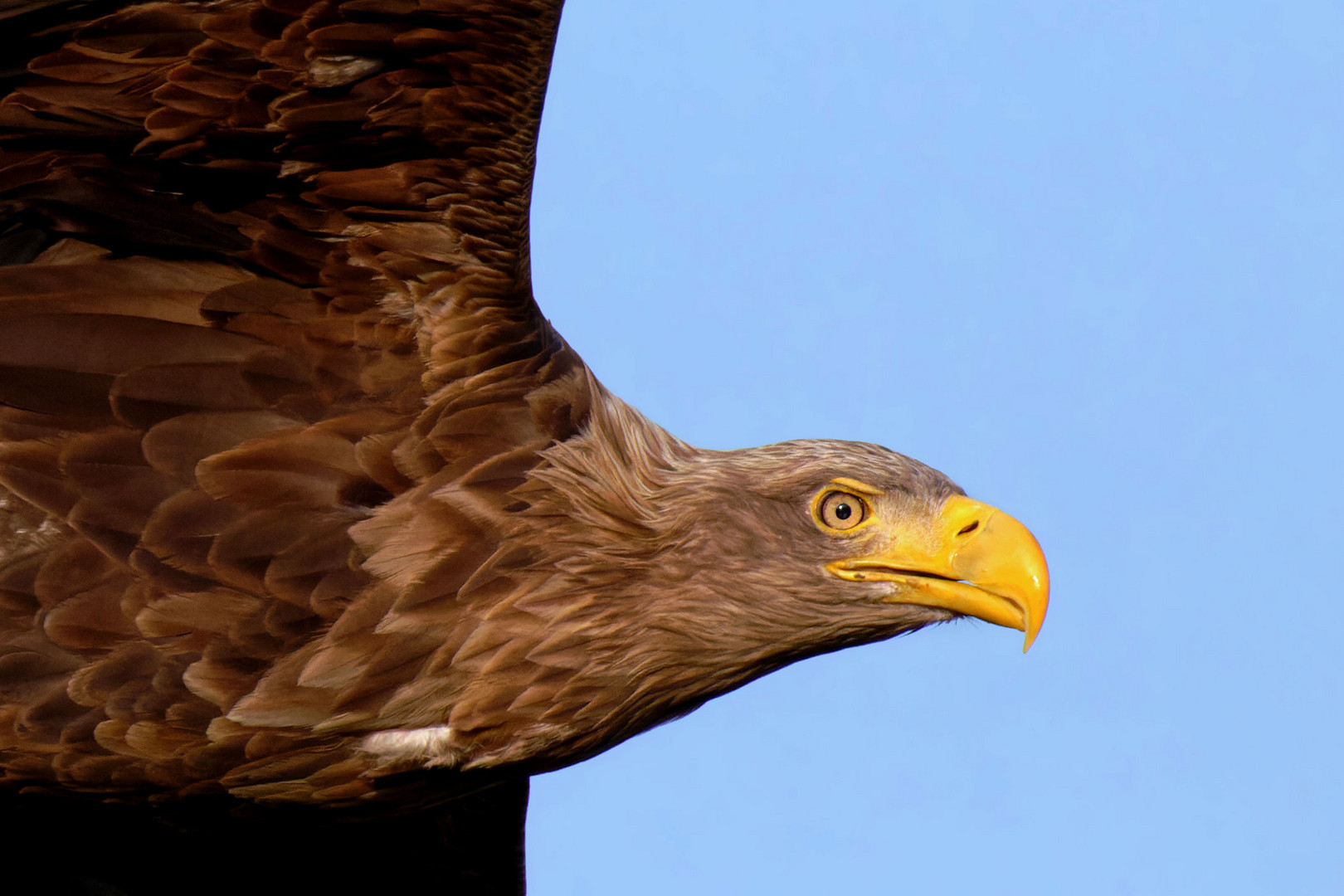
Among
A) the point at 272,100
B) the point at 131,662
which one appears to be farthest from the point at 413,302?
the point at 131,662

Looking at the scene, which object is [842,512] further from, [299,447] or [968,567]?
[299,447]

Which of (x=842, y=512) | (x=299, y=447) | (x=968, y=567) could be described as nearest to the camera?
(x=299, y=447)

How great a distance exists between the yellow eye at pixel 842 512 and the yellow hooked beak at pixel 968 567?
103 millimetres

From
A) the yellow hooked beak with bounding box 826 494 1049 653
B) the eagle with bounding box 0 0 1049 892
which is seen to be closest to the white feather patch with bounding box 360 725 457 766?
the eagle with bounding box 0 0 1049 892

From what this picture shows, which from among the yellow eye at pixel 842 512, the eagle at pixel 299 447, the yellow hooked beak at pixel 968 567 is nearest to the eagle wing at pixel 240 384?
the eagle at pixel 299 447

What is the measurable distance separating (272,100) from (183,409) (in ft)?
2.73

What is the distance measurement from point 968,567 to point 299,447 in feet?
6.07

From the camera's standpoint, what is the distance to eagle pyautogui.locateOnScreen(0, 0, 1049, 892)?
4.02m

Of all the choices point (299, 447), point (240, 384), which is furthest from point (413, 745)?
point (240, 384)

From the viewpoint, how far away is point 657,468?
4.68 meters

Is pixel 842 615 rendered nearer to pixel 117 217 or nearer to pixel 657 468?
pixel 657 468

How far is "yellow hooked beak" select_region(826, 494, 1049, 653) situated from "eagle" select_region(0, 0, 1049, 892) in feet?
0.05

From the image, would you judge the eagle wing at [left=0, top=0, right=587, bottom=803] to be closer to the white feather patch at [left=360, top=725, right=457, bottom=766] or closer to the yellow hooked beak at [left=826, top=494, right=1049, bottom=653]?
the white feather patch at [left=360, top=725, right=457, bottom=766]

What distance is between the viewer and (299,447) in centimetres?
Result: 421
